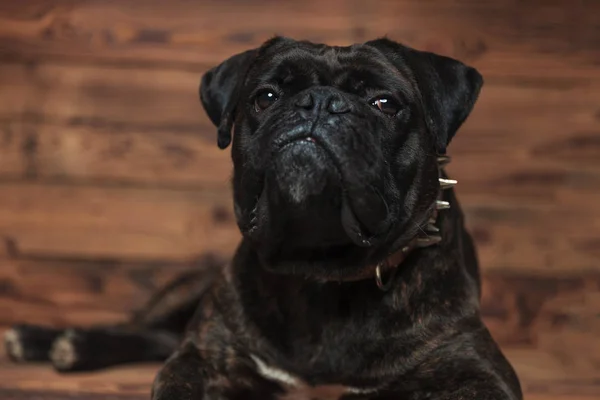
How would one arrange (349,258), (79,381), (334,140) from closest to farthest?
(334,140)
(349,258)
(79,381)

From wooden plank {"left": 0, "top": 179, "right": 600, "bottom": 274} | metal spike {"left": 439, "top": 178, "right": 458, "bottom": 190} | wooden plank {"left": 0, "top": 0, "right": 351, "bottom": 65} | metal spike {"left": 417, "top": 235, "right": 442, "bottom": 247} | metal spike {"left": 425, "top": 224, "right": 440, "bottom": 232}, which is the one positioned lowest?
wooden plank {"left": 0, "top": 179, "right": 600, "bottom": 274}

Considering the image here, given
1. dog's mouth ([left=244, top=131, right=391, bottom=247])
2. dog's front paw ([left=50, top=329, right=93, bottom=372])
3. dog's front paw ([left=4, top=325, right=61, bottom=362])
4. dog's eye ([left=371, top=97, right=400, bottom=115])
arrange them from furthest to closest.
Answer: dog's front paw ([left=4, top=325, right=61, bottom=362])
dog's front paw ([left=50, top=329, right=93, bottom=372])
dog's eye ([left=371, top=97, right=400, bottom=115])
dog's mouth ([left=244, top=131, right=391, bottom=247])

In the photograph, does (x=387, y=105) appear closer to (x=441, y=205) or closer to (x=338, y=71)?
(x=338, y=71)

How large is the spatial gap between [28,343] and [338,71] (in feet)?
3.87

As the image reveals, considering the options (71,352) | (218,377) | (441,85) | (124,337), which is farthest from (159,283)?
(441,85)

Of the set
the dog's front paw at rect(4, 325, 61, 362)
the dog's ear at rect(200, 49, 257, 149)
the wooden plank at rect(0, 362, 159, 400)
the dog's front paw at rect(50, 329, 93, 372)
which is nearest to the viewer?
the dog's ear at rect(200, 49, 257, 149)

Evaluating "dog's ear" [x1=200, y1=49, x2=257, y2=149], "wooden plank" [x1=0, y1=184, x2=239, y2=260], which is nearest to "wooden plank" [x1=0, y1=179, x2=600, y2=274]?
"wooden plank" [x1=0, y1=184, x2=239, y2=260]

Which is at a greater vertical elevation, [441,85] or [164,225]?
[441,85]

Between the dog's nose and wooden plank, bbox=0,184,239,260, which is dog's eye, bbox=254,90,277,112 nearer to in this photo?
the dog's nose

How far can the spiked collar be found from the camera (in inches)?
66.5

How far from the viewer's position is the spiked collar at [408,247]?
1.69 meters

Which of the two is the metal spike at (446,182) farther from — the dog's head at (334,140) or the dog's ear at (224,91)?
the dog's ear at (224,91)

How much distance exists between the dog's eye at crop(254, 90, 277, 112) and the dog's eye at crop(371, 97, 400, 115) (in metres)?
0.21

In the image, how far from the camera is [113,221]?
2.64 m
